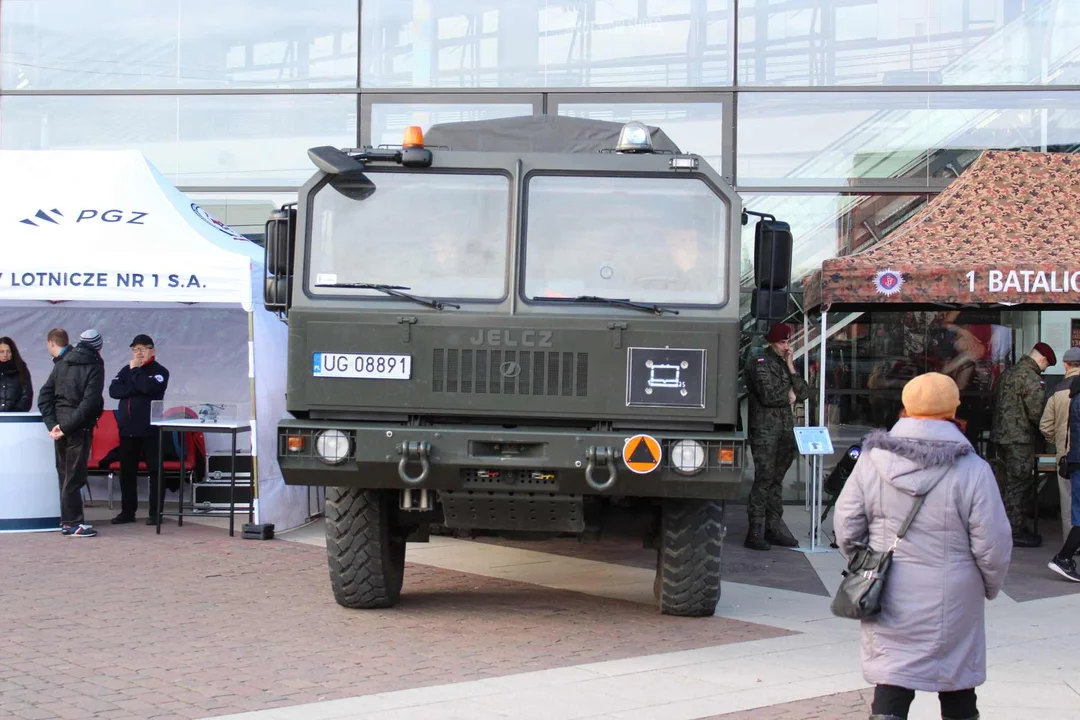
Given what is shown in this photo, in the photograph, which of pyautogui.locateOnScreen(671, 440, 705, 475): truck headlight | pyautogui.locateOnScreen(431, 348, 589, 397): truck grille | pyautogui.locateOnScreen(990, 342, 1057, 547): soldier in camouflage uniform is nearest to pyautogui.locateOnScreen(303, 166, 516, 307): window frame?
pyautogui.locateOnScreen(431, 348, 589, 397): truck grille

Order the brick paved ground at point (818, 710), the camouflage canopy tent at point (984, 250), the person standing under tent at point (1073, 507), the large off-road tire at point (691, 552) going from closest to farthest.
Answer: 1. the brick paved ground at point (818, 710)
2. the large off-road tire at point (691, 552)
3. the person standing under tent at point (1073, 507)
4. the camouflage canopy tent at point (984, 250)

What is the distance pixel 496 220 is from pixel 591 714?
289 centimetres

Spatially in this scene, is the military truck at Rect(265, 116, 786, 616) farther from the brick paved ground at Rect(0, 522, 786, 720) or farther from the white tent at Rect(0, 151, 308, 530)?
the white tent at Rect(0, 151, 308, 530)

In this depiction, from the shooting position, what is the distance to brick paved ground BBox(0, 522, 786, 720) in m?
5.93

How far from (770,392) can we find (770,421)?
0.25m

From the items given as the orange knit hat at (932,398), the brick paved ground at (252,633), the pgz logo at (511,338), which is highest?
the pgz logo at (511,338)

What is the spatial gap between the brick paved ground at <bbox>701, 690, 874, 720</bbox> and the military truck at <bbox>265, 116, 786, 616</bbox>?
52.1 inches

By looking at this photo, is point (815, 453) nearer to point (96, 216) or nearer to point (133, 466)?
point (133, 466)

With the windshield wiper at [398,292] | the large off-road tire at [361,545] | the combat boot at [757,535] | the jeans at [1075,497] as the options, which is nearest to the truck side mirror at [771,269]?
the windshield wiper at [398,292]

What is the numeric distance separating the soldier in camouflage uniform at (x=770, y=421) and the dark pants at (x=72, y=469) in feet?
18.3

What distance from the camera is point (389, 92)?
14.8 meters

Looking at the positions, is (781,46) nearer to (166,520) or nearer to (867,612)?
(166,520)

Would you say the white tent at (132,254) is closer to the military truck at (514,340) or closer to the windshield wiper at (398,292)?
the military truck at (514,340)

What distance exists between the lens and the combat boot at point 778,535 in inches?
428
